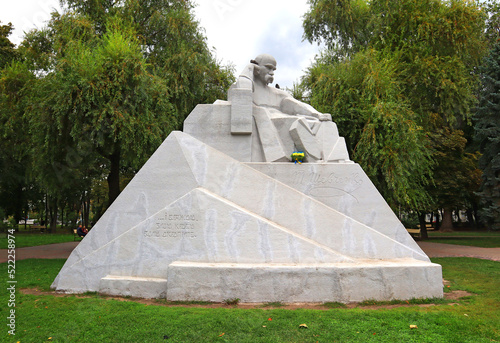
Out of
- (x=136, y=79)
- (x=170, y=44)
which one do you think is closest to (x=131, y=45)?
(x=136, y=79)

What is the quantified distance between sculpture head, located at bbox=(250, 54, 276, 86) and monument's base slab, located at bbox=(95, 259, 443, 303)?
4102 millimetres

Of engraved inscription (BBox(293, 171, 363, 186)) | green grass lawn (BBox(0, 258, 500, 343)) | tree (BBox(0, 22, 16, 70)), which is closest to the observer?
green grass lawn (BBox(0, 258, 500, 343))

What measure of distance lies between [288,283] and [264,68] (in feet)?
14.7

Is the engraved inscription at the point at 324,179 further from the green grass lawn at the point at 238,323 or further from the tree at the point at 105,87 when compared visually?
the tree at the point at 105,87

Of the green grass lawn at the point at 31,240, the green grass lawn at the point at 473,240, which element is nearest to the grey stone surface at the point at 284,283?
the green grass lawn at the point at 31,240

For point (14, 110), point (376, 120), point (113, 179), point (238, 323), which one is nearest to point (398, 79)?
point (376, 120)

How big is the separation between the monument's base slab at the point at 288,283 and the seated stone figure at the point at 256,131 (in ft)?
7.89

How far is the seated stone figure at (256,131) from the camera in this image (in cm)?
741

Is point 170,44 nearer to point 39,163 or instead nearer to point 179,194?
point 39,163

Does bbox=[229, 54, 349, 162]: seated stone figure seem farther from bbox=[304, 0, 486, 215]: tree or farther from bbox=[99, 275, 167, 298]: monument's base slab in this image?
bbox=[304, 0, 486, 215]: tree

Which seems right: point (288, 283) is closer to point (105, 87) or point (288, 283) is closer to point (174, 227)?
point (174, 227)

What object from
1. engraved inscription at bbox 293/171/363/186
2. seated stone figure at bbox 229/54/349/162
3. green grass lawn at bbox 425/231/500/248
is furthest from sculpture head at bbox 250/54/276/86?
green grass lawn at bbox 425/231/500/248

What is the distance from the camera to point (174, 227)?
606 cm

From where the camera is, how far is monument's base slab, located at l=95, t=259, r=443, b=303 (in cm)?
548
